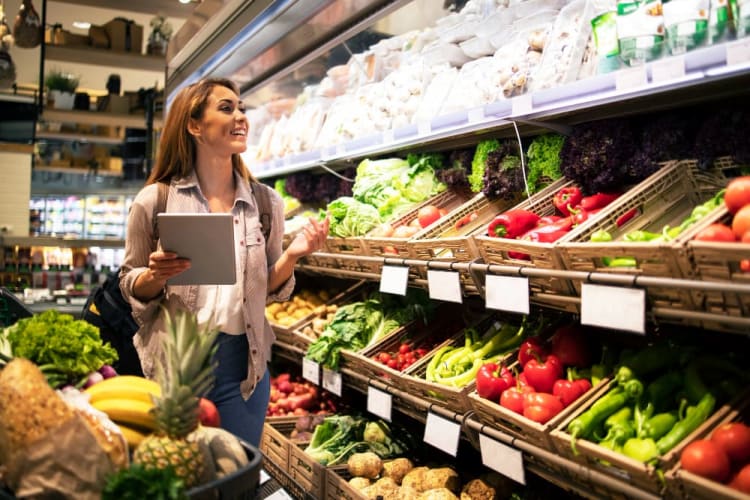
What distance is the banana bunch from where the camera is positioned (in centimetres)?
131

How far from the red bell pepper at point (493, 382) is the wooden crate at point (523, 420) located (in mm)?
34

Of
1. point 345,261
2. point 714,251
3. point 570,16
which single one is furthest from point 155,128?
point 714,251

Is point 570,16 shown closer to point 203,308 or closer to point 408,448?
point 203,308

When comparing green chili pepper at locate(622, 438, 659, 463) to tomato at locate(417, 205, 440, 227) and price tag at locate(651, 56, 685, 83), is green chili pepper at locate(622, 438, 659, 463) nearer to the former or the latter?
price tag at locate(651, 56, 685, 83)

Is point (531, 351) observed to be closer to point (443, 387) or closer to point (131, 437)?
point (443, 387)

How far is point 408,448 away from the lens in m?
3.13

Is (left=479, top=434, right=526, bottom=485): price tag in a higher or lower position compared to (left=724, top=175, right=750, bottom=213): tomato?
lower

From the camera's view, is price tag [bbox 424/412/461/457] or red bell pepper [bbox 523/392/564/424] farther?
price tag [bbox 424/412/461/457]

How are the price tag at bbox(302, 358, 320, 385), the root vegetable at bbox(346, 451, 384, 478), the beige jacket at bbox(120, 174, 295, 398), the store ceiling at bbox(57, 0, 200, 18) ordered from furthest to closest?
1. the store ceiling at bbox(57, 0, 200, 18)
2. the price tag at bbox(302, 358, 320, 385)
3. the root vegetable at bbox(346, 451, 384, 478)
4. the beige jacket at bbox(120, 174, 295, 398)

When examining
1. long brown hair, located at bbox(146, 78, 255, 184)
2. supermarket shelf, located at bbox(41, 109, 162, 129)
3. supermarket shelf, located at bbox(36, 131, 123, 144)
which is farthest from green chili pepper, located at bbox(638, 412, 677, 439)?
supermarket shelf, located at bbox(36, 131, 123, 144)

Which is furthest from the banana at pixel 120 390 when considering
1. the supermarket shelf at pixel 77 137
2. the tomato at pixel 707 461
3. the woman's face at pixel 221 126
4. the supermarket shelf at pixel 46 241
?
the supermarket shelf at pixel 77 137

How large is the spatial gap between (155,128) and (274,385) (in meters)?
3.43

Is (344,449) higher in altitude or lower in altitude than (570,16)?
lower

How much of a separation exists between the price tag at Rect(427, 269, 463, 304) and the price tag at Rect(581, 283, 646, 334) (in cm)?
59
